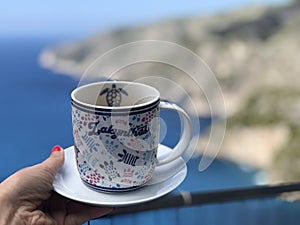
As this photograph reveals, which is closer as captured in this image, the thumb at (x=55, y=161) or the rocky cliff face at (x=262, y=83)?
the thumb at (x=55, y=161)

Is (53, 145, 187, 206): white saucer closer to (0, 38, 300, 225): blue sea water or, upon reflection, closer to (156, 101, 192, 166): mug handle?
(156, 101, 192, 166): mug handle

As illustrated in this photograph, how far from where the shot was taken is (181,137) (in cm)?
48

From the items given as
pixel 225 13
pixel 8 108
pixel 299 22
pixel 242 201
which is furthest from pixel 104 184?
pixel 299 22

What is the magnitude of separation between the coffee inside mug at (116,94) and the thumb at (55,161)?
0.08m

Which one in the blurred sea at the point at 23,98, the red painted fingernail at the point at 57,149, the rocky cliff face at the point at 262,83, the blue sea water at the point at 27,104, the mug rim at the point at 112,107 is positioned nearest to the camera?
the mug rim at the point at 112,107

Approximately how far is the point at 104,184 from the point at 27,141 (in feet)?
5.05

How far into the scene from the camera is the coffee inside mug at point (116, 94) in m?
0.46

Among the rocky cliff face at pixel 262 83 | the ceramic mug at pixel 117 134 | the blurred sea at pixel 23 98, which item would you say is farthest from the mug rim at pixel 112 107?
the rocky cliff face at pixel 262 83

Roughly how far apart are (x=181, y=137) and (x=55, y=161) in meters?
0.15

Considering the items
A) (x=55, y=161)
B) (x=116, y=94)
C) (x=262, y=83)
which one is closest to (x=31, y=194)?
(x=55, y=161)

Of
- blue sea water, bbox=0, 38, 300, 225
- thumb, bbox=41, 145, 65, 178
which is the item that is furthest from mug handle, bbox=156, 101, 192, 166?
blue sea water, bbox=0, 38, 300, 225

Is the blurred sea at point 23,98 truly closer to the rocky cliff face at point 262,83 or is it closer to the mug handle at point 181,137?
the mug handle at point 181,137

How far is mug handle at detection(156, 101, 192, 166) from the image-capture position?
1.49 ft

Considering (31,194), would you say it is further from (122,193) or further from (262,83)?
(262,83)
